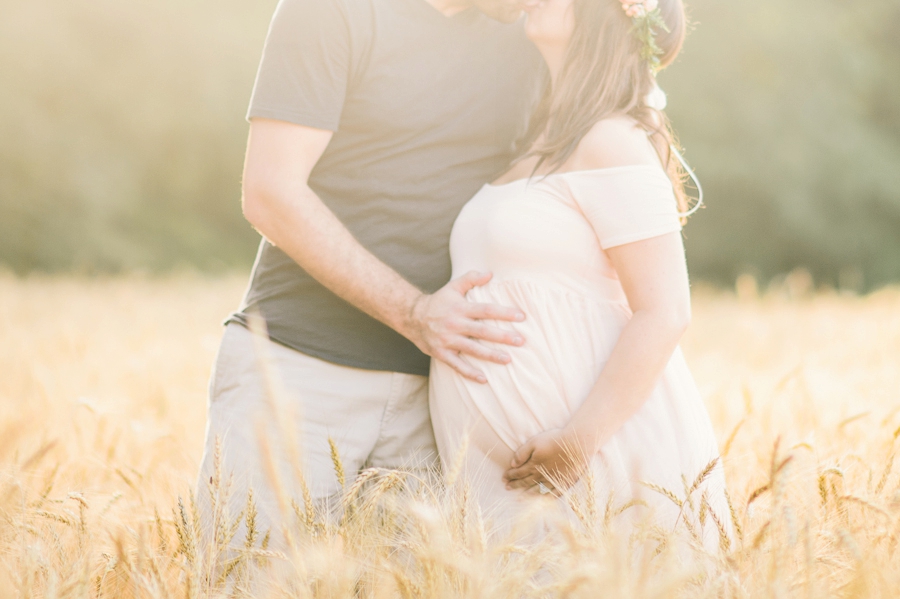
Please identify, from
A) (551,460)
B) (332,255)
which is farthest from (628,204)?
(332,255)

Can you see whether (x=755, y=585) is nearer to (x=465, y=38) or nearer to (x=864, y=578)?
(x=864, y=578)

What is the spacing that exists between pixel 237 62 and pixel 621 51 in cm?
1359

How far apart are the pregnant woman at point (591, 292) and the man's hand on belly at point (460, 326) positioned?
0.03 m

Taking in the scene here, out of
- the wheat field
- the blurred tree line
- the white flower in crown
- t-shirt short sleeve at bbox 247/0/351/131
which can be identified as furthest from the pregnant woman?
the blurred tree line

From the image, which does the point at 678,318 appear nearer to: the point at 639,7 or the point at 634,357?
the point at 634,357

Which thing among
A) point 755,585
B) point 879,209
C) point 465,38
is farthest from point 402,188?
point 879,209

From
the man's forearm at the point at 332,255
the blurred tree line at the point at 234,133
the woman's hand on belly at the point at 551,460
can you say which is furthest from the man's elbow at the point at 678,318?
the blurred tree line at the point at 234,133

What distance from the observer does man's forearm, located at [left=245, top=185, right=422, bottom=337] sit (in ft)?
7.04

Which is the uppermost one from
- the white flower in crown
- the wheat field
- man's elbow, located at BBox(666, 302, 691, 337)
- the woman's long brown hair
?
the white flower in crown

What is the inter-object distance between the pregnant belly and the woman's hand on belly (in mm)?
57

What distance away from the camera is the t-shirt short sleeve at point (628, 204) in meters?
1.93

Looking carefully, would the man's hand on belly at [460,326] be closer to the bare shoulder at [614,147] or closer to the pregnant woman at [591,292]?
the pregnant woman at [591,292]

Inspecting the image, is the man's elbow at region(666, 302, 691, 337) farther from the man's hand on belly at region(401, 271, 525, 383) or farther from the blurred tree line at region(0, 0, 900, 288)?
the blurred tree line at region(0, 0, 900, 288)

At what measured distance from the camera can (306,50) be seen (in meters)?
2.14
